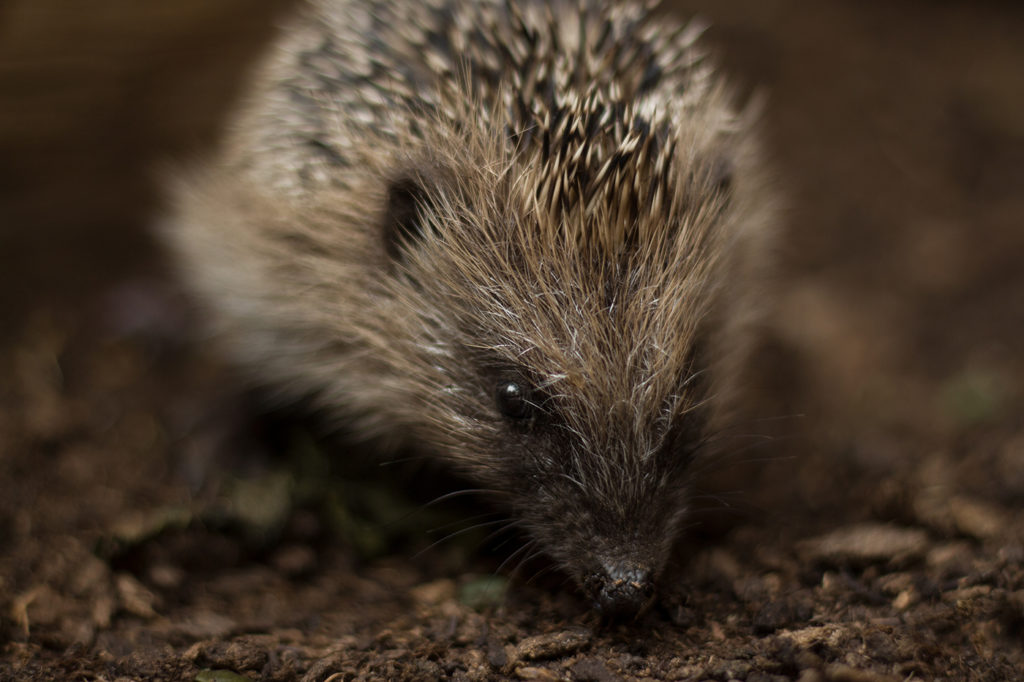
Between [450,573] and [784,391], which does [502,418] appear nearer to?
[450,573]

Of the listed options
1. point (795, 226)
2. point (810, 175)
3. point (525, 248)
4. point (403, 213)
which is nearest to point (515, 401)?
point (525, 248)

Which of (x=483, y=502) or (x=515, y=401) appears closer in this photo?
(x=515, y=401)

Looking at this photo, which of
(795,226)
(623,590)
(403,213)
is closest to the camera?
(623,590)

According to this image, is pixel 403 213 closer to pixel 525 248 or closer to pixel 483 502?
pixel 525 248

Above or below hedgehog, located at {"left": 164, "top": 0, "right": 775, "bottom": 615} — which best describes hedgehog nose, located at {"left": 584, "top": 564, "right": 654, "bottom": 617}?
below

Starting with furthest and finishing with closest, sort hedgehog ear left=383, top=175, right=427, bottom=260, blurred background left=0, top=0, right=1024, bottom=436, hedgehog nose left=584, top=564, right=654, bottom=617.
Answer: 1. blurred background left=0, top=0, right=1024, bottom=436
2. hedgehog ear left=383, top=175, right=427, bottom=260
3. hedgehog nose left=584, top=564, right=654, bottom=617

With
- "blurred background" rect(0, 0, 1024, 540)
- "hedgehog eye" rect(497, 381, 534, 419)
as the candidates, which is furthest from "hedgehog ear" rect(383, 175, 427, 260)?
"blurred background" rect(0, 0, 1024, 540)

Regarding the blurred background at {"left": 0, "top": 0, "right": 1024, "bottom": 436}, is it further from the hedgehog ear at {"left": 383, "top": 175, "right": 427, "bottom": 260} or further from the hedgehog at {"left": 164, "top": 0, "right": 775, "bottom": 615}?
the hedgehog ear at {"left": 383, "top": 175, "right": 427, "bottom": 260}
